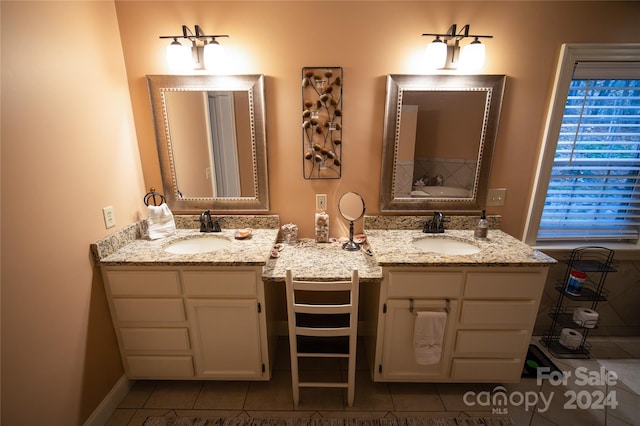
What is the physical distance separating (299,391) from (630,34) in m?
2.89

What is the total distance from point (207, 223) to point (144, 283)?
0.52 meters

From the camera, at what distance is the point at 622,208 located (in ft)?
6.47

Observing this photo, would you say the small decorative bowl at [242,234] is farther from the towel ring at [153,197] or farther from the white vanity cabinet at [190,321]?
the towel ring at [153,197]

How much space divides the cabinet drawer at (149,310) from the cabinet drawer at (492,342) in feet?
5.20

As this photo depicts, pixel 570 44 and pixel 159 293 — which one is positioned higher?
pixel 570 44

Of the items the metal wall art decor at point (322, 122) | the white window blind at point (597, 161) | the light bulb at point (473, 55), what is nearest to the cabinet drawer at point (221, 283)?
the metal wall art decor at point (322, 122)

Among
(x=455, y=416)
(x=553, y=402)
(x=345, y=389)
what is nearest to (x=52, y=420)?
(x=345, y=389)

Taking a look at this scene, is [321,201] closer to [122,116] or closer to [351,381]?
[351,381]

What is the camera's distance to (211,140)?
1812 mm

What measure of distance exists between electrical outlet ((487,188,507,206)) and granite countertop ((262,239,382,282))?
95 centimetres

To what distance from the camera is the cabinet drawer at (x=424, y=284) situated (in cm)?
146

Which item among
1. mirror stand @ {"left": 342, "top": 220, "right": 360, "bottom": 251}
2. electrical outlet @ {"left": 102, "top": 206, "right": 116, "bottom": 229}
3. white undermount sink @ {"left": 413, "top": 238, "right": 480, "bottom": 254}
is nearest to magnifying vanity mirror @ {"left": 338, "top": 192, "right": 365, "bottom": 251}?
mirror stand @ {"left": 342, "top": 220, "right": 360, "bottom": 251}

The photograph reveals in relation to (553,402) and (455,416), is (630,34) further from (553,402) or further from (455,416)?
(455,416)

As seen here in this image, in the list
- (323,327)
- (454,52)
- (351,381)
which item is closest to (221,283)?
(323,327)
